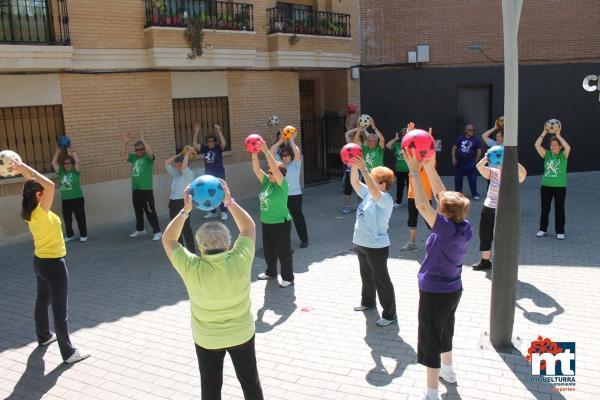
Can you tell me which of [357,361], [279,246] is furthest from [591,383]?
[279,246]

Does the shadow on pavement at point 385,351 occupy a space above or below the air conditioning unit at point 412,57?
below

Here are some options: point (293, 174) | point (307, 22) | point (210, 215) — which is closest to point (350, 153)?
point (293, 174)

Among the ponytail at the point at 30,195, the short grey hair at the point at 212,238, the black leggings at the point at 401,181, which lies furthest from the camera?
the black leggings at the point at 401,181

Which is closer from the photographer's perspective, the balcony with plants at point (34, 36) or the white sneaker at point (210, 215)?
the balcony with plants at point (34, 36)

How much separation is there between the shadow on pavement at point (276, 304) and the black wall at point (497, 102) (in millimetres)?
10599

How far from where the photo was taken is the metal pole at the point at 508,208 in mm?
5230

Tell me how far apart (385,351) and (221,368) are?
7.13ft

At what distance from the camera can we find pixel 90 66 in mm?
11094

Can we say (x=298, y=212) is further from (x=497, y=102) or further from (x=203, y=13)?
(x=497, y=102)

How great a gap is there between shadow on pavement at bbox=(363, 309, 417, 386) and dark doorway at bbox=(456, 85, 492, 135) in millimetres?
11971

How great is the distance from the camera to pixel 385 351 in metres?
5.49

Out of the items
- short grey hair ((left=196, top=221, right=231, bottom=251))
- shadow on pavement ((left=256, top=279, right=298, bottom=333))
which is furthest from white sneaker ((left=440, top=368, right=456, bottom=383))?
short grey hair ((left=196, top=221, right=231, bottom=251))

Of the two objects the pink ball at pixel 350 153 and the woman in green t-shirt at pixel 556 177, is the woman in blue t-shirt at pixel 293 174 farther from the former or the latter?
the woman in green t-shirt at pixel 556 177

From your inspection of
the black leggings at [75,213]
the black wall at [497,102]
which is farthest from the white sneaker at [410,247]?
the black wall at [497,102]
